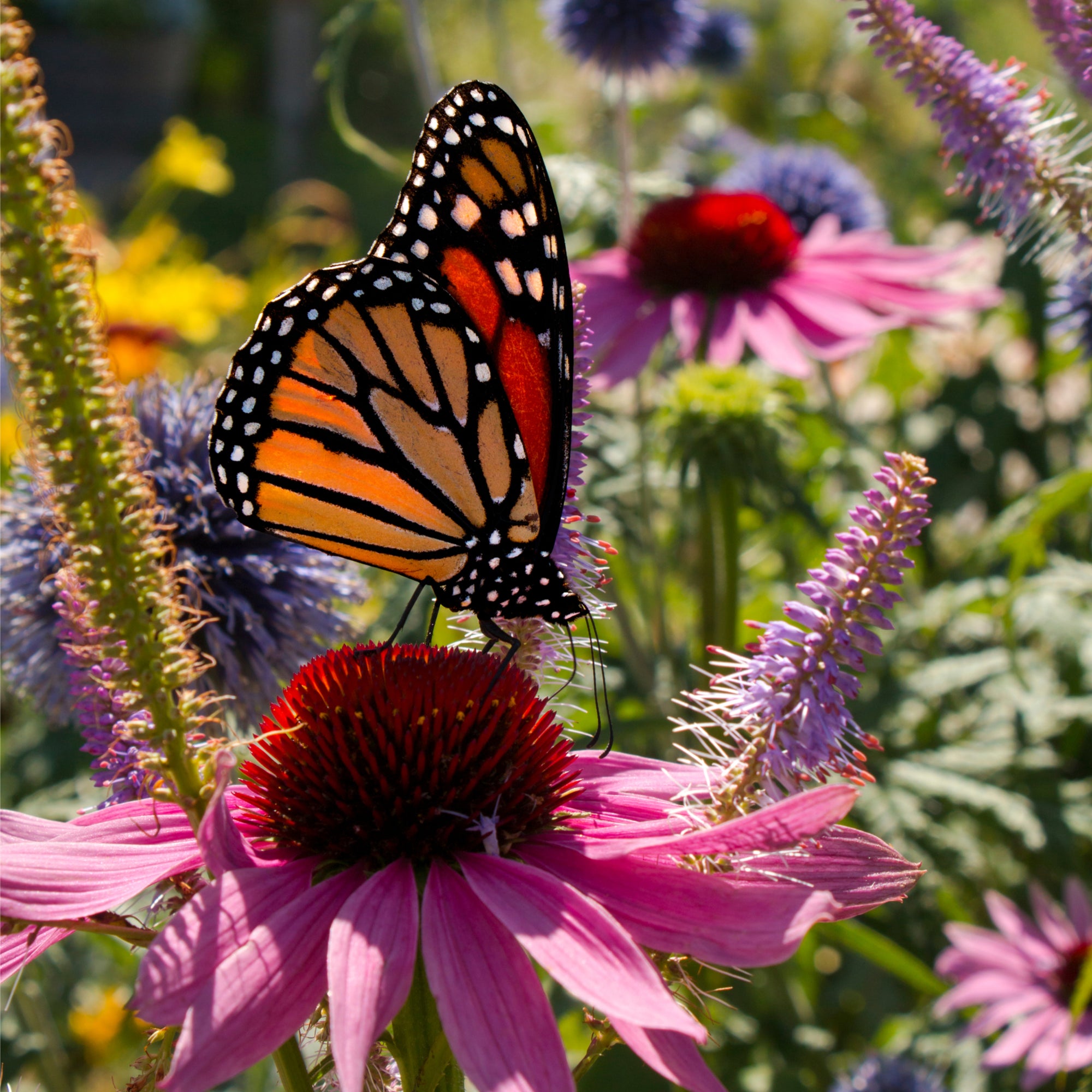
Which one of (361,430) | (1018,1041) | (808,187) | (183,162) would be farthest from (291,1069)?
(183,162)

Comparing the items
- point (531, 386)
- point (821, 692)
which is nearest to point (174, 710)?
point (821, 692)

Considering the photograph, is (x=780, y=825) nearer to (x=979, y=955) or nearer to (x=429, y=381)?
(x=429, y=381)

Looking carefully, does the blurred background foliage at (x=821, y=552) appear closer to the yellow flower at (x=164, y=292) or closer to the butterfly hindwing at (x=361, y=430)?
the yellow flower at (x=164, y=292)

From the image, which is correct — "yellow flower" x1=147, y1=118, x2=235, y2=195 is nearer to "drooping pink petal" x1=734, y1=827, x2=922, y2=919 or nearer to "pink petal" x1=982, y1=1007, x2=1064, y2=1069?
"pink petal" x1=982, y1=1007, x2=1064, y2=1069

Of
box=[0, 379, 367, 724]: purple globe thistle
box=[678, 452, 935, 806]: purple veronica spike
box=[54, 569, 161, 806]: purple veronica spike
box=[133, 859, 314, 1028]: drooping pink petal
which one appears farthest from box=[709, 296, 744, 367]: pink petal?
box=[133, 859, 314, 1028]: drooping pink petal

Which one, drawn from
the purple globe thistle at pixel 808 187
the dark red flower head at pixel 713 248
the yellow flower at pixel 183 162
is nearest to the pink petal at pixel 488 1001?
the dark red flower head at pixel 713 248

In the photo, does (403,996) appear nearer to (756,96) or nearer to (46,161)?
(46,161)
